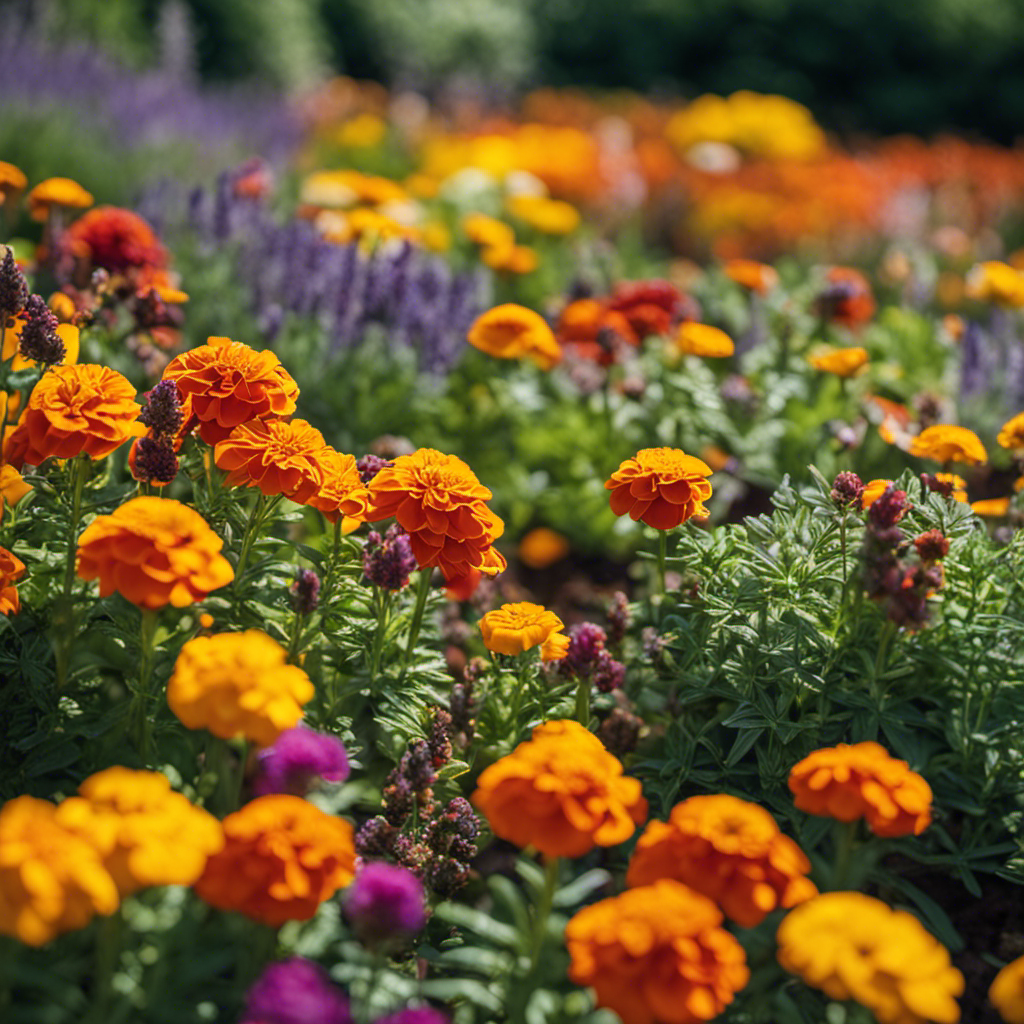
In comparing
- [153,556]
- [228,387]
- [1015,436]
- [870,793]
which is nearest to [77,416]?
[228,387]

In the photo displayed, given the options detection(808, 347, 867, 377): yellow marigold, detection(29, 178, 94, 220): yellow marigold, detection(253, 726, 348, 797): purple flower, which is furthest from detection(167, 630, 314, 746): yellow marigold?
detection(808, 347, 867, 377): yellow marigold

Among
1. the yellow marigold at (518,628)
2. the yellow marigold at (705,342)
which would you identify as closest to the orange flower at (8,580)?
the yellow marigold at (518,628)

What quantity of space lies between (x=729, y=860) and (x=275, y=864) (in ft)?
2.03

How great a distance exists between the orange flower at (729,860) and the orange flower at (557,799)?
69mm

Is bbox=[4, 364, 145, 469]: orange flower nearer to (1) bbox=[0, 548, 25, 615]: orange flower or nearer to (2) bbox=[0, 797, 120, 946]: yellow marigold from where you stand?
(1) bbox=[0, 548, 25, 615]: orange flower

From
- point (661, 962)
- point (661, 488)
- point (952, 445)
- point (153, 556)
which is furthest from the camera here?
point (952, 445)

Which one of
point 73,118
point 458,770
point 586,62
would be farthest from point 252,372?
point 586,62

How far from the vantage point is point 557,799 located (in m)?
1.47

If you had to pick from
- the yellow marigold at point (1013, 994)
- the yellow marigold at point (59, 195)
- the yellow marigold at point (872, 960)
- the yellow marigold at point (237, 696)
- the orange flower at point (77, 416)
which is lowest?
the yellow marigold at point (1013, 994)

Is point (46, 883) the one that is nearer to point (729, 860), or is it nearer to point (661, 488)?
point (729, 860)

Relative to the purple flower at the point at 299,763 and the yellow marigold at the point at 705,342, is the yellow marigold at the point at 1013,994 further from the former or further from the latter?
the yellow marigold at the point at 705,342

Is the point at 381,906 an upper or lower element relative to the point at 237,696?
lower

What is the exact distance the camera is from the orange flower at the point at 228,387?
6.27ft

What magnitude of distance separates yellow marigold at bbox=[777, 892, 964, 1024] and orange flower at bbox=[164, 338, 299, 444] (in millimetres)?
1230
